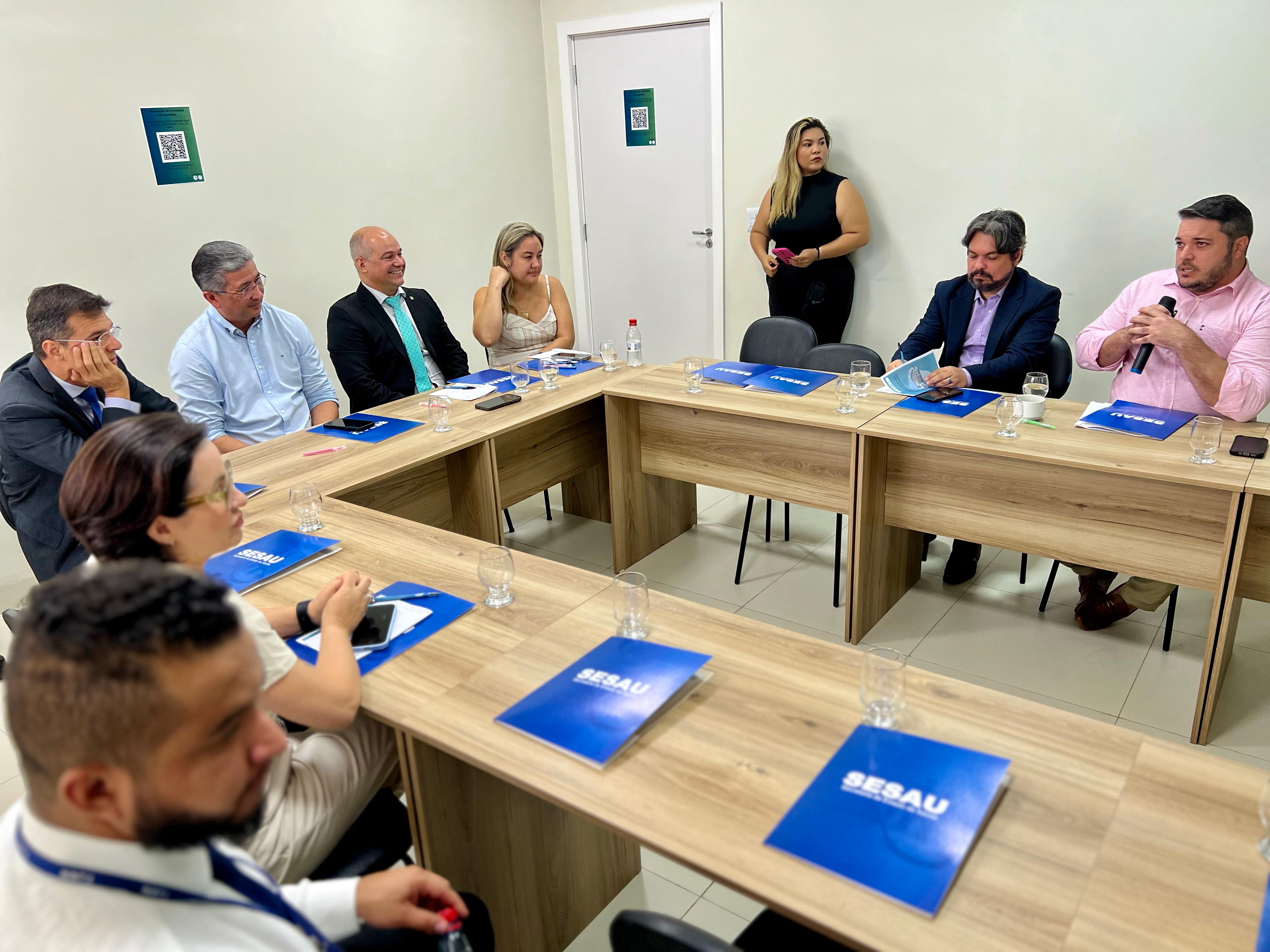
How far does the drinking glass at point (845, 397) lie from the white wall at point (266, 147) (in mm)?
3130

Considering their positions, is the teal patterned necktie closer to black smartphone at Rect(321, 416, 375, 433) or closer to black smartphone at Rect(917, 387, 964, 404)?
black smartphone at Rect(321, 416, 375, 433)

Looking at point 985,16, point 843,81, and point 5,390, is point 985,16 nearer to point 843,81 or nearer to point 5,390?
point 843,81

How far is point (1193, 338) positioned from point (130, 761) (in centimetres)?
300

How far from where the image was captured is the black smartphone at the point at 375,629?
5.51ft

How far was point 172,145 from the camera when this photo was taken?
13.7 feet

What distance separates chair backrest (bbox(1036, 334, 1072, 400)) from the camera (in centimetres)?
334

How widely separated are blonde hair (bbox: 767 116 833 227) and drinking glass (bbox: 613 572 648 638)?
3821 millimetres

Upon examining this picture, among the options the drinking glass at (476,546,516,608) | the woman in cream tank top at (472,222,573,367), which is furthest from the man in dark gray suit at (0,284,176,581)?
the woman in cream tank top at (472,222,573,367)

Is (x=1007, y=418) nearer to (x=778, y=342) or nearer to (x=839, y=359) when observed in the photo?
(x=839, y=359)

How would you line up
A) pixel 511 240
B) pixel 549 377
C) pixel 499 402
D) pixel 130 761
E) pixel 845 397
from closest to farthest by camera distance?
pixel 130 761, pixel 845 397, pixel 499 402, pixel 549 377, pixel 511 240

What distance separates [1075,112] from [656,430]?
8.88 feet

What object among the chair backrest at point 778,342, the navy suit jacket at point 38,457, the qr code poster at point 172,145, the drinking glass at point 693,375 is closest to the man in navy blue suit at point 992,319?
the chair backrest at point 778,342

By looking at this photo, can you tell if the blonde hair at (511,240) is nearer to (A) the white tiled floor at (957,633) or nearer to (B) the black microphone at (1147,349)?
(A) the white tiled floor at (957,633)

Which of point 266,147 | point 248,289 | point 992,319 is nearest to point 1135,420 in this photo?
point 992,319
